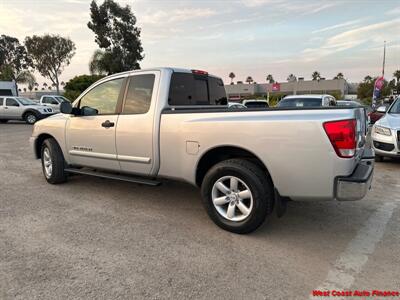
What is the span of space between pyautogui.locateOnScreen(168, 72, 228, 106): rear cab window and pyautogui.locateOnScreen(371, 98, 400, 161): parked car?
3.91 metres

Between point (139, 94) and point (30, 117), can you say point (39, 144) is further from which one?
point (30, 117)

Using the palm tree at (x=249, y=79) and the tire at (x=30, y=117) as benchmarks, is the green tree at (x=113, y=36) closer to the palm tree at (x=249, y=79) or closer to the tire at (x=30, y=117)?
the tire at (x=30, y=117)

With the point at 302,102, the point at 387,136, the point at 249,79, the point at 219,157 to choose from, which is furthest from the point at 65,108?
the point at 249,79

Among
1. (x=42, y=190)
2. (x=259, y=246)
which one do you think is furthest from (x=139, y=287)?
(x=42, y=190)

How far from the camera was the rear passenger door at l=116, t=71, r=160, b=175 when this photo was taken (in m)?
4.18

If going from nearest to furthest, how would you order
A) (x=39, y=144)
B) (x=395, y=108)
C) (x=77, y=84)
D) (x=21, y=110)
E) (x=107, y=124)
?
(x=107, y=124) < (x=39, y=144) < (x=395, y=108) < (x=21, y=110) < (x=77, y=84)

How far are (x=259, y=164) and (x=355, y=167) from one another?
0.98 meters

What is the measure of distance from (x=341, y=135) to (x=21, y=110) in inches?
786

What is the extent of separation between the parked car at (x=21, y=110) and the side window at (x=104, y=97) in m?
15.7

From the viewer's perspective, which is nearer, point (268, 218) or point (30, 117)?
point (268, 218)

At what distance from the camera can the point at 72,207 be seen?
4.53 metres

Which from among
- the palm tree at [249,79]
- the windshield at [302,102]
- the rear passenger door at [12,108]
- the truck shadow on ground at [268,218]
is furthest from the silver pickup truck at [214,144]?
the palm tree at [249,79]

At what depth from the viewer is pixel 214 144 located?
11.9ft

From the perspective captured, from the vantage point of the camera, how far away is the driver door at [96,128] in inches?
184
